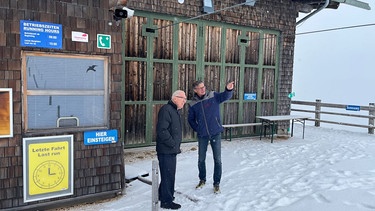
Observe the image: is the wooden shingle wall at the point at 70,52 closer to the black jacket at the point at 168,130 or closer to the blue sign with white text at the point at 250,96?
the black jacket at the point at 168,130

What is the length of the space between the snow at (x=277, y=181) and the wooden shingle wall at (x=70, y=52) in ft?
1.47

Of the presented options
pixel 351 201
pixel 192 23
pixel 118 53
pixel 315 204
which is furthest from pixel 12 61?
pixel 192 23

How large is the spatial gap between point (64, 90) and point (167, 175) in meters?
1.86

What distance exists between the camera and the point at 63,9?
4590 millimetres

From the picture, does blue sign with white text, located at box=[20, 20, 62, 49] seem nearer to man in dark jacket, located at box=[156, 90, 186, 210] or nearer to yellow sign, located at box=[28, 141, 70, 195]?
yellow sign, located at box=[28, 141, 70, 195]

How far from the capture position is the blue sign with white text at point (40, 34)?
433 cm

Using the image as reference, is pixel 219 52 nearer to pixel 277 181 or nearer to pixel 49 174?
pixel 277 181

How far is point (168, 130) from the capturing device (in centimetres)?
454

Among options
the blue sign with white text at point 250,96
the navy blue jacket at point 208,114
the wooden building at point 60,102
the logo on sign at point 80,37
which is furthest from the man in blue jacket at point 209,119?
the blue sign with white text at point 250,96

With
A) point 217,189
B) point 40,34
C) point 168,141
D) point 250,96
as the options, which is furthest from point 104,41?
point 250,96

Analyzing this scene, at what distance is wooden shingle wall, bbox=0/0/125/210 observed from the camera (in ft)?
14.0

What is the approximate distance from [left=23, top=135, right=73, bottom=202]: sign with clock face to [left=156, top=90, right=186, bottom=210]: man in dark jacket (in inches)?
51.2

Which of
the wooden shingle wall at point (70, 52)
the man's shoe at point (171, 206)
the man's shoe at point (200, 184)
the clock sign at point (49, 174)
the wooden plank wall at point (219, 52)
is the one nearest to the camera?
the wooden shingle wall at point (70, 52)

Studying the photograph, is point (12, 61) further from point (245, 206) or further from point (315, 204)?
point (315, 204)
